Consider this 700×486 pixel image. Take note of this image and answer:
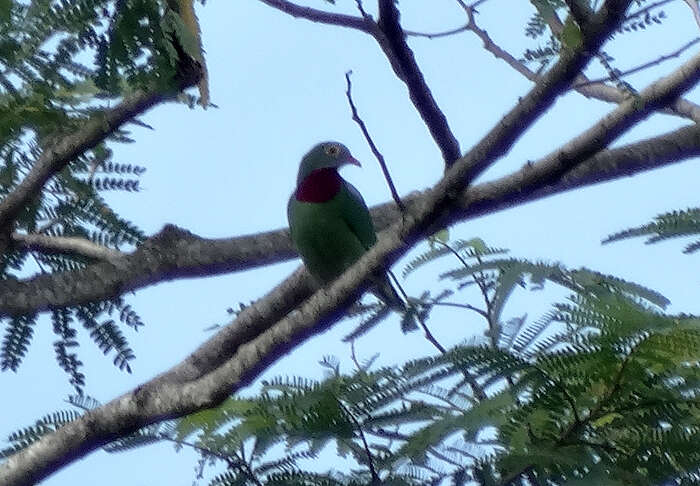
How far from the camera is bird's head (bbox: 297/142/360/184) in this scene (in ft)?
15.9

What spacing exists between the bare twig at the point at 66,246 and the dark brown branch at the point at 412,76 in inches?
62.1

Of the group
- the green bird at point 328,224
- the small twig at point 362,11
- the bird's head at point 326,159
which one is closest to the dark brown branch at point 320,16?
the small twig at point 362,11

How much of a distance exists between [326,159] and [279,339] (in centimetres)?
189

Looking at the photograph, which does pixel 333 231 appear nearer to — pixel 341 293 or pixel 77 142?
pixel 77 142

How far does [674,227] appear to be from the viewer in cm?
287

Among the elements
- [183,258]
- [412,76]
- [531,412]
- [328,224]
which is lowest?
[531,412]

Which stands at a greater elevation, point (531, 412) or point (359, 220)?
point (359, 220)

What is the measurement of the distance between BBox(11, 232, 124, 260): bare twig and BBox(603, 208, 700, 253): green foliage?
1774 millimetres

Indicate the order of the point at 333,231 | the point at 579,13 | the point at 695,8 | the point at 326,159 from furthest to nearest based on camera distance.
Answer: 1. the point at 326,159
2. the point at 333,231
3. the point at 695,8
4. the point at 579,13

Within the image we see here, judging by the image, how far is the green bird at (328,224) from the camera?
433 cm

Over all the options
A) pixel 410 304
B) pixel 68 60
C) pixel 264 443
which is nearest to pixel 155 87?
pixel 68 60

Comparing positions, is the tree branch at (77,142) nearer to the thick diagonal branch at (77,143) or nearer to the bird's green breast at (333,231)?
the thick diagonal branch at (77,143)

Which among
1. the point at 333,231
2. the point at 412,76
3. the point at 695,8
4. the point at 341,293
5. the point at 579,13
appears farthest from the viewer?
the point at 333,231

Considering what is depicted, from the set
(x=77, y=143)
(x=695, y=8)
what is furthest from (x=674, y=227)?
(x=77, y=143)
